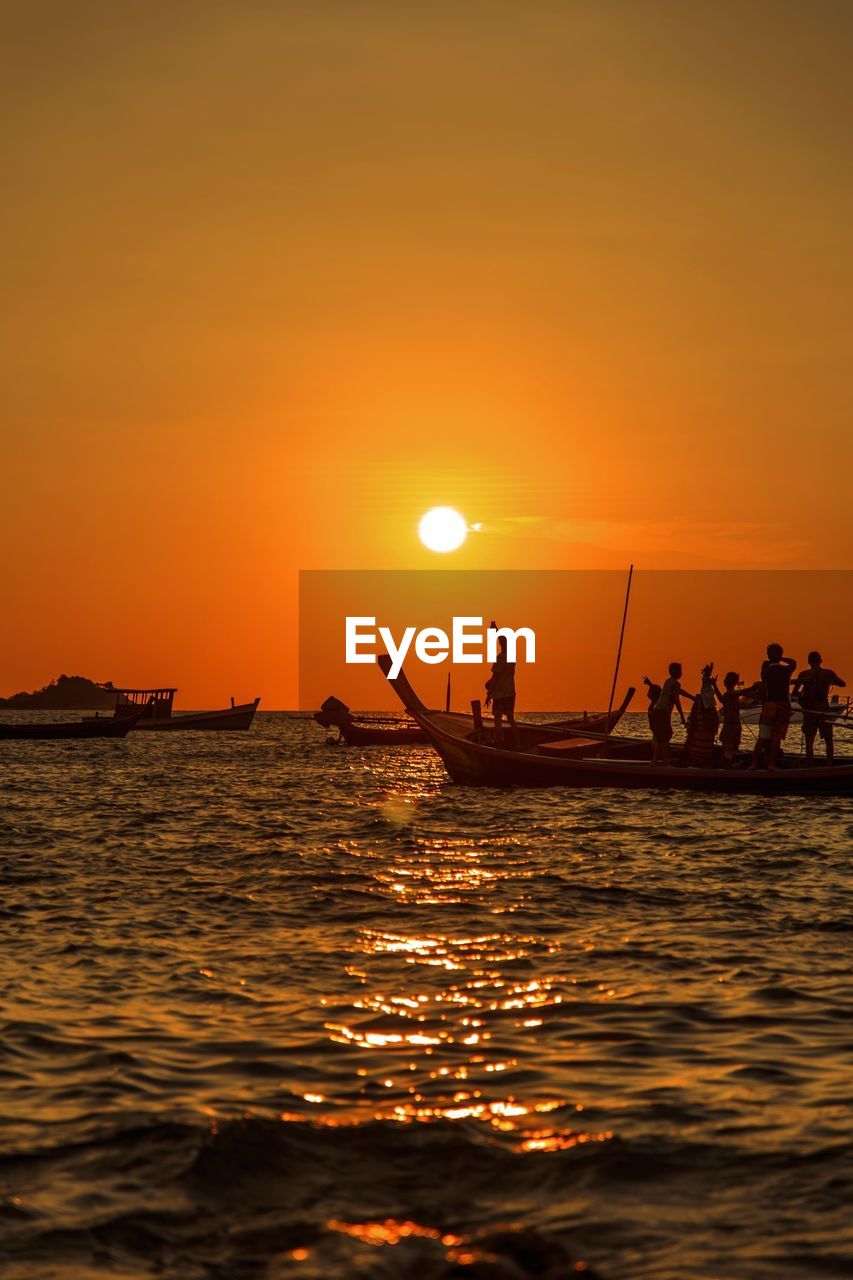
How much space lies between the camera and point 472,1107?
7.48 meters

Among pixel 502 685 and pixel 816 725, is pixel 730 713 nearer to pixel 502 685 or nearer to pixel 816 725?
pixel 816 725

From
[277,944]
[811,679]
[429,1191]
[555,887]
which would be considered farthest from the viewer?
[811,679]

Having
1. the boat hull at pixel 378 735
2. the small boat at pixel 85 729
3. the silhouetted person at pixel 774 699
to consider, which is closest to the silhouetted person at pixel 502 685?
the silhouetted person at pixel 774 699

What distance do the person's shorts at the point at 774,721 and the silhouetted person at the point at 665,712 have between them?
1599mm

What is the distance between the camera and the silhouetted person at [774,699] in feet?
83.0

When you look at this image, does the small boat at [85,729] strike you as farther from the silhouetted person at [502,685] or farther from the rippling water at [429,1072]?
the rippling water at [429,1072]

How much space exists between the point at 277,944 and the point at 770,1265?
779cm

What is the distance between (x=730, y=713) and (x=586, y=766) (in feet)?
12.9

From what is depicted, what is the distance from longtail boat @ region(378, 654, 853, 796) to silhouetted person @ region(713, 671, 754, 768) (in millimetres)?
312

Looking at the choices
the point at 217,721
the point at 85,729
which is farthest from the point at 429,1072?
the point at 217,721

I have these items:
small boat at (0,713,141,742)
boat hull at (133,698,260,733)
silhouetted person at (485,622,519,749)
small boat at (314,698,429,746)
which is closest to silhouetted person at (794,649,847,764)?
silhouetted person at (485,622,519,749)

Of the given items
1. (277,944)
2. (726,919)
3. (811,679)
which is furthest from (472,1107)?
(811,679)

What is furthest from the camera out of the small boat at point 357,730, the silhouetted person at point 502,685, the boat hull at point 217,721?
the boat hull at point 217,721

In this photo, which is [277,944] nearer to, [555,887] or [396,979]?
[396,979]
